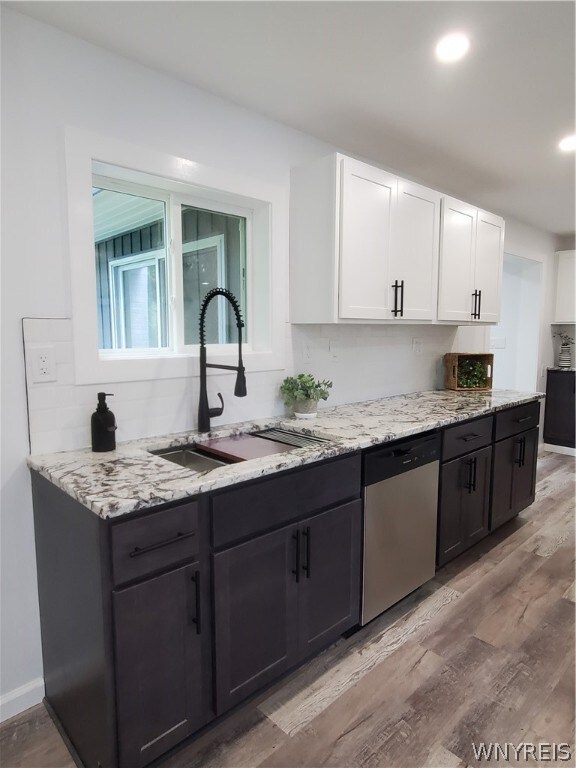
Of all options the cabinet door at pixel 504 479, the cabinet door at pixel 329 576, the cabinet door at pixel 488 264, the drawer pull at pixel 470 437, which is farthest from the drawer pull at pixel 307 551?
the cabinet door at pixel 488 264

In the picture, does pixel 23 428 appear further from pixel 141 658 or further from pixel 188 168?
pixel 188 168

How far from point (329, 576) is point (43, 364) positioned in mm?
1384

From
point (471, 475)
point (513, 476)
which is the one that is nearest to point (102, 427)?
point (471, 475)

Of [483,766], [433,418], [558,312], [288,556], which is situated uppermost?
[558,312]

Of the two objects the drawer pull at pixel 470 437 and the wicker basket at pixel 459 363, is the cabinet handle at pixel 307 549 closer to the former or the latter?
the drawer pull at pixel 470 437

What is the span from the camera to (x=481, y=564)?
2.84 meters

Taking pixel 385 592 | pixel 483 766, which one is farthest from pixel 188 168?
pixel 483 766

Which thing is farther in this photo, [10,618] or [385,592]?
[385,592]

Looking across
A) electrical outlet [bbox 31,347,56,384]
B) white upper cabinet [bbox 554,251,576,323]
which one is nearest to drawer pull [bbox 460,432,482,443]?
electrical outlet [bbox 31,347,56,384]

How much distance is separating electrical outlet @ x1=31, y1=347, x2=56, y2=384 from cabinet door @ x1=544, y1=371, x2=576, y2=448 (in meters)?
5.16

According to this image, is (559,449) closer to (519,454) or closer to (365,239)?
(519,454)

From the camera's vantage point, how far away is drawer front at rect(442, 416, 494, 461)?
252 centimetres

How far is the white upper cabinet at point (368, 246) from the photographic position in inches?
92.8

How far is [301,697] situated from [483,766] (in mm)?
645
